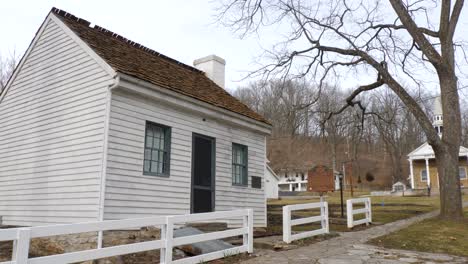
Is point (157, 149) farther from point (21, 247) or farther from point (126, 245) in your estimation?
point (21, 247)

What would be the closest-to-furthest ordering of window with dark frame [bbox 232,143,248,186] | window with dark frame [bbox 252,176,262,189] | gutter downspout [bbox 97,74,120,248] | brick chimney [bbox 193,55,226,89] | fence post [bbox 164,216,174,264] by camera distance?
fence post [bbox 164,216,174,264]
gutter downspout [bbox 97,74,120,248]
window with dark frame [bbox 232,143,248,186]
window with dark frame [bbox 252,176,262,189]
brick chimney [bbox 193,55,226,89]

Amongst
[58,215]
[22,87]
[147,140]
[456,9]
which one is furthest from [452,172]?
[22,87]

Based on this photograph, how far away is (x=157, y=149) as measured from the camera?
33.8ft

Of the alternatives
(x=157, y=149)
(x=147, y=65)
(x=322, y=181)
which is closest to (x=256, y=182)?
(x=322, y=181)

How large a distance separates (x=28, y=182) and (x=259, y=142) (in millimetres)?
7265

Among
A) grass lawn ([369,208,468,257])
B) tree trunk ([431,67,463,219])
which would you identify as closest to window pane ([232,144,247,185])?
grass lawn ([369,208,468,257])

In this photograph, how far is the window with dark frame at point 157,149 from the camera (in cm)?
1005

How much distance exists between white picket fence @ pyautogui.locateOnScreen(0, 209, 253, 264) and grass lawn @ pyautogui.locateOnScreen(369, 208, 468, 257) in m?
3.94

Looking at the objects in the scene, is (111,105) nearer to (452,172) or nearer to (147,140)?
(147,140)

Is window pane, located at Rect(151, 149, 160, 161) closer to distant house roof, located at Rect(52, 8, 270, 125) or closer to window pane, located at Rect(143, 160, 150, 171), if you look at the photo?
window pane, located at Rect(143, 160, 150, 171)

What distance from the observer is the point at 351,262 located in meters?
7.43

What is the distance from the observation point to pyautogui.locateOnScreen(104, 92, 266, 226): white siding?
9.09 m

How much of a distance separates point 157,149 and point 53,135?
263 centimetres

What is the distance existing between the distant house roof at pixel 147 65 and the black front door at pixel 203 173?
1204 millimetres
